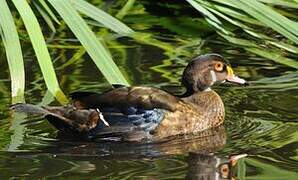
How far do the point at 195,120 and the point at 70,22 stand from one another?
3.32 feet

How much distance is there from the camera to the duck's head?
24.5ft

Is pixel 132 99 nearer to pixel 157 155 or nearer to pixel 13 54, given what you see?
pixel 157 155

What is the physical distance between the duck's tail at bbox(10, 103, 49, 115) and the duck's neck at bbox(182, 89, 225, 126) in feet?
3.13

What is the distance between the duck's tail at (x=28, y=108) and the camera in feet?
22.9

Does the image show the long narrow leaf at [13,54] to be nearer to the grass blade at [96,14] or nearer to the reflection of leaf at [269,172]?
the grass blade at [96,14]

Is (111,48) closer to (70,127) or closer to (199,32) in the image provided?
(199,32)

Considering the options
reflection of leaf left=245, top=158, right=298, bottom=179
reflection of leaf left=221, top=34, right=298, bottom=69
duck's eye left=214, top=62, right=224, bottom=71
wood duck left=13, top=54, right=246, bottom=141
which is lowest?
reflection of leaf left=245, top=158, right=298, bottom=179

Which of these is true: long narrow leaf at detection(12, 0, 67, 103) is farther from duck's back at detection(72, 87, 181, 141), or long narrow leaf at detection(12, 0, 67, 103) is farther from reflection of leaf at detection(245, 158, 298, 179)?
reflection of leaf at detection(245, 158, 298, 179)

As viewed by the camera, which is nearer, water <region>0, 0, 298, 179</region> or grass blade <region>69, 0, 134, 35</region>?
water <region>0, 0, 298, 179</region>

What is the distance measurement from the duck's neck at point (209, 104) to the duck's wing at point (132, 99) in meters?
0.32

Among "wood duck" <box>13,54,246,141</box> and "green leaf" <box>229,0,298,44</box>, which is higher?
"green leaf" <box>229,0,298,44</box>

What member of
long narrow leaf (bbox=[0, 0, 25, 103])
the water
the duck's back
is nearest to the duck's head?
the water

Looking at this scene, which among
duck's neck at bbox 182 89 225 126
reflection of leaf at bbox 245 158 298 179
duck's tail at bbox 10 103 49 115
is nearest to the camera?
reflection of leaf at bbox 245 158 298 179

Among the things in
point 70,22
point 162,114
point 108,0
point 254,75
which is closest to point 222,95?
point 254,75
